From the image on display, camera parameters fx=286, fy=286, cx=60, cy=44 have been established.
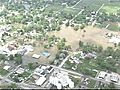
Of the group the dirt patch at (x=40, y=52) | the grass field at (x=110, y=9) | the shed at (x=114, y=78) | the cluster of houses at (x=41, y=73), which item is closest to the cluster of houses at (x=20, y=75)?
the cluster of houses at (x=41, y=73)

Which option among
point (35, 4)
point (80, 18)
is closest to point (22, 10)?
point (35, 4)

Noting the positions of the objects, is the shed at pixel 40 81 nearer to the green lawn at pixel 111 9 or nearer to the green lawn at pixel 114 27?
the green lawn at pixel 114 27

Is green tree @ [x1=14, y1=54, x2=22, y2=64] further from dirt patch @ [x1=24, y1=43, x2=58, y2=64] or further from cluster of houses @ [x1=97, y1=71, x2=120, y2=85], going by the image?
cluster of houses @ [x1=97, y1=71, x2=120, y2=85]

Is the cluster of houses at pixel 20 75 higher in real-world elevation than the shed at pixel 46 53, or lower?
lower

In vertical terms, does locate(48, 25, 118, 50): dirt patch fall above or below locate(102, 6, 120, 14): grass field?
below

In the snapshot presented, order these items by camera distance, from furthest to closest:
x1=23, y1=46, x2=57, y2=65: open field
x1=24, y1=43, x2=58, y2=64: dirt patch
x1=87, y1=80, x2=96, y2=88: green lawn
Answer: x1=24, y1=43, x2=58, y2=64: dirt patch < x1=23, y1=46, x2=57, y2=65: open field < x1=87, y1=80, x2=96, y2=88: green lawn

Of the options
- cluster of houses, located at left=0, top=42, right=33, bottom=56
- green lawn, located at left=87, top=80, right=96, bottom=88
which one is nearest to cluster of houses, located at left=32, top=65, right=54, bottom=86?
cluster of houses, located at left=0, top=42, right=33, bottom=56
